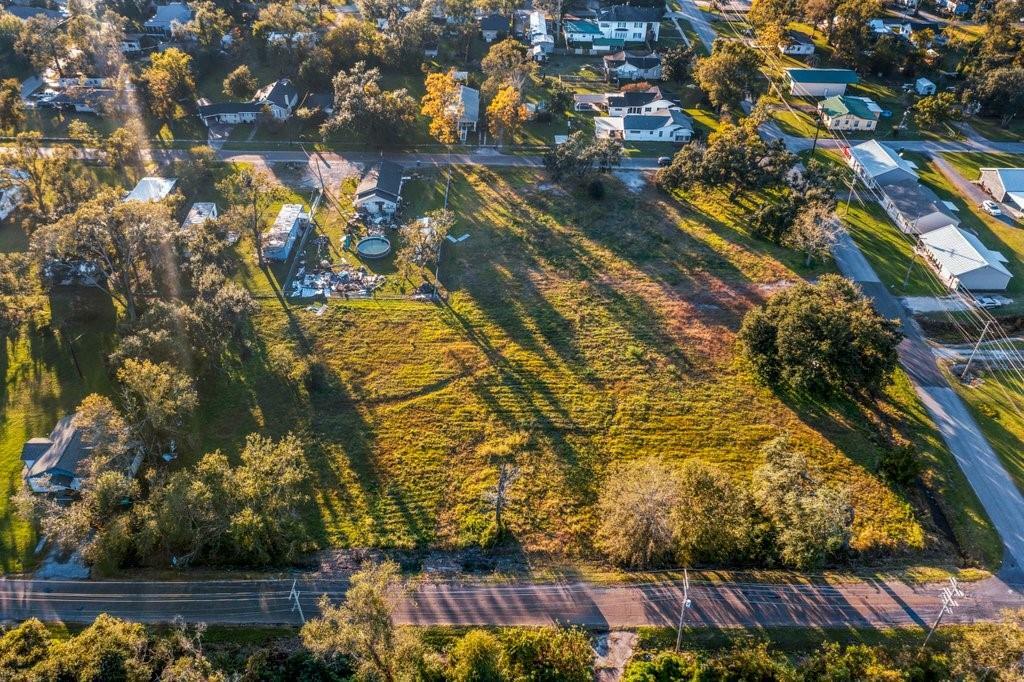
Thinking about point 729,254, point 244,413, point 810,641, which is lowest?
point 244,413

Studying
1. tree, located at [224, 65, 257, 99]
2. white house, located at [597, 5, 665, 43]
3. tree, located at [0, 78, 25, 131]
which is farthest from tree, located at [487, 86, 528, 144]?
tree, located at [0, 78, 25, 131]

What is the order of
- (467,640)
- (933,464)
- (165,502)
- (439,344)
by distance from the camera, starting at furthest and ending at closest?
(439,344) → (933,464) → (165,502) → (467,640)

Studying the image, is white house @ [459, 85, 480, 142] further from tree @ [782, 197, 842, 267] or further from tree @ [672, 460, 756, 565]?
tree @ [672, 460, 756, 565]

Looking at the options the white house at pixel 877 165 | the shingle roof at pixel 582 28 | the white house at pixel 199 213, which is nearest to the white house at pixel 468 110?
the white house at pixel 199 213

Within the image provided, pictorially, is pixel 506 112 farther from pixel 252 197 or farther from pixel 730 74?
pixel 252 197

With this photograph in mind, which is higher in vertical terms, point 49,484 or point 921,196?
point 921,196

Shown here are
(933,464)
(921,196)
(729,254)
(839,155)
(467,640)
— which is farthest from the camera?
(839,155)

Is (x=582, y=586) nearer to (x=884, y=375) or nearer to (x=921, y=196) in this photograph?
(x=884, y=375)

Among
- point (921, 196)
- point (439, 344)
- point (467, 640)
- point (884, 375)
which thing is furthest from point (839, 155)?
point (467, 640)
